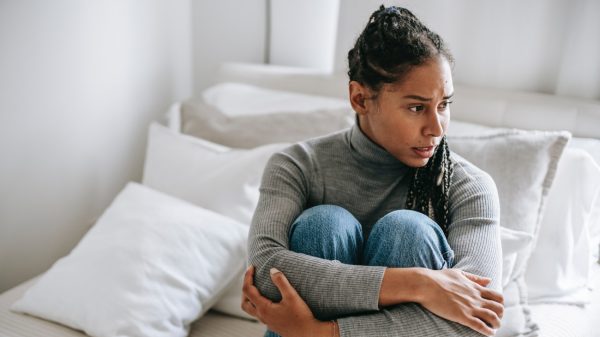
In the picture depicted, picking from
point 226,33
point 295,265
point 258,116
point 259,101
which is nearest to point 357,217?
point 295,265

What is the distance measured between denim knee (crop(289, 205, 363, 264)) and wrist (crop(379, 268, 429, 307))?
0.11m

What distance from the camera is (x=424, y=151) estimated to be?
1.13 m

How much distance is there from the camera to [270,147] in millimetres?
1530

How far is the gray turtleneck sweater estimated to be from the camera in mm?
987

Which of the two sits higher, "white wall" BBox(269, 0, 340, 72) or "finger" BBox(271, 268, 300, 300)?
"white wall" BBox(269, 0, 340, 72)

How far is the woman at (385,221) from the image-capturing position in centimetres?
Result: 98

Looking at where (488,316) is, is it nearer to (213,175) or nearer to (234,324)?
(234,324)

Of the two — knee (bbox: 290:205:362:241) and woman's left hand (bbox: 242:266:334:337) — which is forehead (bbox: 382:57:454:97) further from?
woman's left hand (bbox: 242:266:334:337)

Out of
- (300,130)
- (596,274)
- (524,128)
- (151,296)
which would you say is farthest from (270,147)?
(596,274)

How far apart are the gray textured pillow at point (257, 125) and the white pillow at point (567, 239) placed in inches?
22.5

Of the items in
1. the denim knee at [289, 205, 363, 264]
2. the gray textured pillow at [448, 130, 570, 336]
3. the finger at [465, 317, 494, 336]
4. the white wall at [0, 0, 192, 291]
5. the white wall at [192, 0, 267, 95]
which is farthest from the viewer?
the white wall at [192, 0, 267, 95]

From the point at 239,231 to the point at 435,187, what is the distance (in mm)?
518

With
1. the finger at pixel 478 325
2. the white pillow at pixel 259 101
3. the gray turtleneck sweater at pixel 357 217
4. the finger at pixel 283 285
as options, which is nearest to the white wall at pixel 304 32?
Result: the white pillow at pixel 259 101

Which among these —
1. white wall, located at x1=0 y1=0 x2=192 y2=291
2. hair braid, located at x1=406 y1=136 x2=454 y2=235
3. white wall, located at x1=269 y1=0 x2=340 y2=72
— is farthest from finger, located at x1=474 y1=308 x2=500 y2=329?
white wall, located at x1=0 y1=0 x2=192 y2=291
